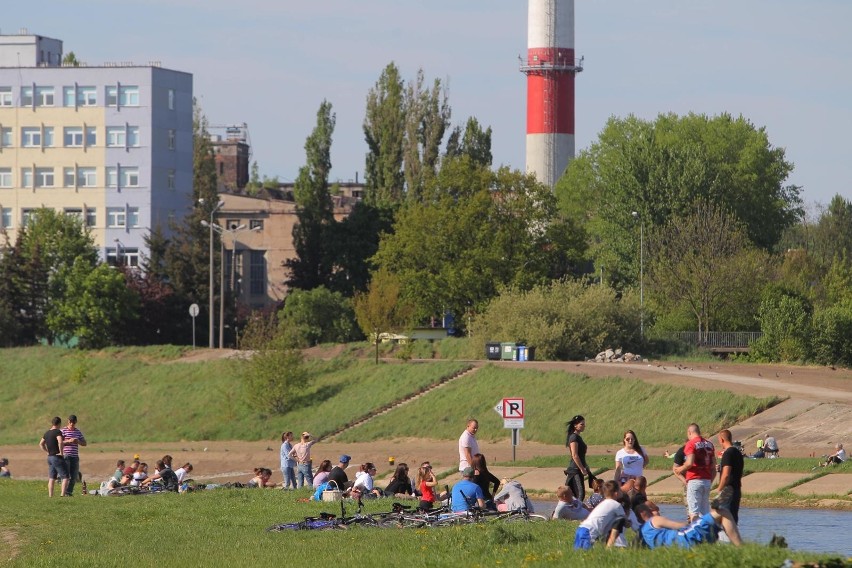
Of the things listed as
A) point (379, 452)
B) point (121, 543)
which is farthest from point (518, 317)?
point (121, 543)

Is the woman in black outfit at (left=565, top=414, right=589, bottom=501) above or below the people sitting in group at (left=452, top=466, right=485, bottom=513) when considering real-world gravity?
above

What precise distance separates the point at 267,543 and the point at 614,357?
48.1m

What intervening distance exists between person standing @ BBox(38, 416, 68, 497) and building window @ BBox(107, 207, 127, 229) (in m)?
75.0

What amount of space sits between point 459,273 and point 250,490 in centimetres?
4862

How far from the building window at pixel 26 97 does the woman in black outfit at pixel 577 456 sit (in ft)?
290

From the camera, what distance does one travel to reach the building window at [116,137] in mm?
107062

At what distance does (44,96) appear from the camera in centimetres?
10788

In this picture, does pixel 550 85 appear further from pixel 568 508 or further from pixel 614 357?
pixel 568 508

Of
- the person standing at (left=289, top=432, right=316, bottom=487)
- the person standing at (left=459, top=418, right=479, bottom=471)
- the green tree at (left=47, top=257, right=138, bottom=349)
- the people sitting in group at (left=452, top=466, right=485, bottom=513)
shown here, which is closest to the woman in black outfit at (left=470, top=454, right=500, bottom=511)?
the people sitting in group at (left=452, top=466, right=485, bottom=513)

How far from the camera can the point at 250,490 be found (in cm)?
3438

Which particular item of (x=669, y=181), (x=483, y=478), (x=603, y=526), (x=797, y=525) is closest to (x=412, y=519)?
(x=483, y=478)

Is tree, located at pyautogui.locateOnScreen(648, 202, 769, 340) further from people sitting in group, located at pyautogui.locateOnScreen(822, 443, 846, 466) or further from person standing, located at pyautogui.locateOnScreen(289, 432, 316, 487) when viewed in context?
person standing, located at pyautogui.locateOnScreen(289, 432, 316, 487)

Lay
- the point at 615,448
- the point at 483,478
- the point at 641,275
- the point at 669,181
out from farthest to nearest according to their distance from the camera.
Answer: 1. the point at 669,181
2. the point at 641,275
3. the point at 615,448
4. the point at 483,478

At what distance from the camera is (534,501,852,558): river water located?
83.6 ft
